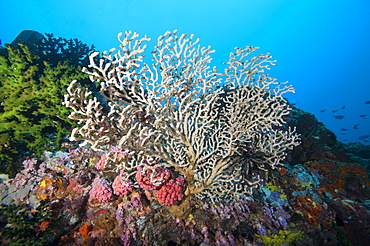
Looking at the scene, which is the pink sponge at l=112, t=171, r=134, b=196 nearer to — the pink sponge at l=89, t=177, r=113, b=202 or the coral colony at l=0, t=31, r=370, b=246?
the coral colony at l=0, t=31, r=370, b=246

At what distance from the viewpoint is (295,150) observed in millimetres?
7309

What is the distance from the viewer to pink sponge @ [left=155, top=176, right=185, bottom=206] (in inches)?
147

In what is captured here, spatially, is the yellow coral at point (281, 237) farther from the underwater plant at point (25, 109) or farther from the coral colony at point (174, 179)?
the underwater plant at point (25, 109)

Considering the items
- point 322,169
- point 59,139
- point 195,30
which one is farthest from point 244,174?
point 195,30

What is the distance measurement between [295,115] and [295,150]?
3260 millimetres

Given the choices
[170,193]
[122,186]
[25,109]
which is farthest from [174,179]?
[25,109]

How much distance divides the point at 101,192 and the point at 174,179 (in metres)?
1.83

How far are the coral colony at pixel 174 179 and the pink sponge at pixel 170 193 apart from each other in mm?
23

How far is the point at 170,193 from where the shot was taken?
3.76 meters

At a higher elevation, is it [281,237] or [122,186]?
[122,186]

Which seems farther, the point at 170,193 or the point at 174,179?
the point at 174,179

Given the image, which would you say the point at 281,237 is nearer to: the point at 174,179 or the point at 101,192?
the point at 174,179

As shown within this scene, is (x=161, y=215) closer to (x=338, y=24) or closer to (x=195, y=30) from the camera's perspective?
(x=195, y=30)

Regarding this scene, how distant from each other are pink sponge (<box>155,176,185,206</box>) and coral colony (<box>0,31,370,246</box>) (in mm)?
23
